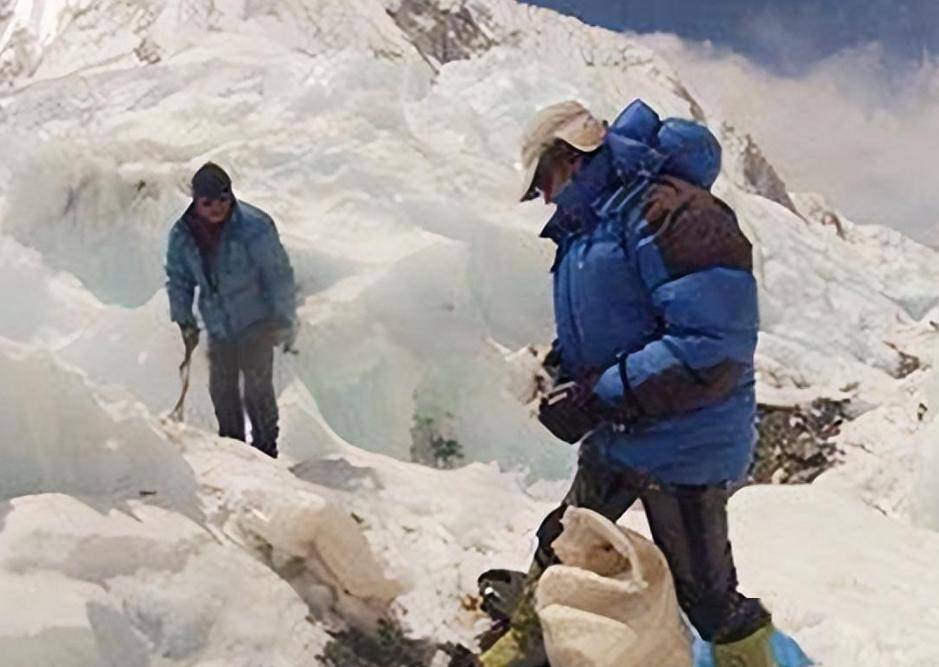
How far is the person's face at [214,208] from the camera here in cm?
490

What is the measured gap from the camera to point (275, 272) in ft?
16.9

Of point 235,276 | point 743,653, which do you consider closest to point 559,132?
point 743,653

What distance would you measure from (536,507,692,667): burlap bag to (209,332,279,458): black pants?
2508 millimetres

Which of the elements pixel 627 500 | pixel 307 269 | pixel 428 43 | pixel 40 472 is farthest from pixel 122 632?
pixel 428 43

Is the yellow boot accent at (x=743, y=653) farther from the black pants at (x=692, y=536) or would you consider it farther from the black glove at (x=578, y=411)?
the black glove at (x=578, y=411)

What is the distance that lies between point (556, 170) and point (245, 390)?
8.73 feet

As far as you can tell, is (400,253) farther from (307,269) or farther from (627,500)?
(627,500)

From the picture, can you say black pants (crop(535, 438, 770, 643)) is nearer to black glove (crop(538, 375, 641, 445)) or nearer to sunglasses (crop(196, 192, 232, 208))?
black glove (crop(538, 375, 641, 445))

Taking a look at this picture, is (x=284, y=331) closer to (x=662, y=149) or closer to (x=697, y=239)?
(x=662, y=149)

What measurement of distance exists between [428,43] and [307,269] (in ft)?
23.4

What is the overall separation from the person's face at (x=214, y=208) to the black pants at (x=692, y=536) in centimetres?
226

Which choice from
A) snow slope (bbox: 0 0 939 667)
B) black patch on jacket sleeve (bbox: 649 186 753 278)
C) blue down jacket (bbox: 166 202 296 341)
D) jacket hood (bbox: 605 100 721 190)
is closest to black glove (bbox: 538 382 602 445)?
black patch on jacket sleeve (bbox: 649 186 753 278)

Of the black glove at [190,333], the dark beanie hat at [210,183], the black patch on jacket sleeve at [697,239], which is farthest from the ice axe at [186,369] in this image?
the black patch on jacket sleeve at [697,239]

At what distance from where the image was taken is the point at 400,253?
8148 millimetres
